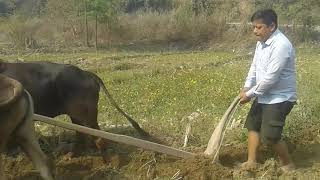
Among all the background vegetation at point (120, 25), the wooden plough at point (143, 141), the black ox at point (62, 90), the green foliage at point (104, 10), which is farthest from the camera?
the green foliage at point (104, 10)

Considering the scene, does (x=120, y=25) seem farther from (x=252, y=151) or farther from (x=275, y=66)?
(x=275, y=66)

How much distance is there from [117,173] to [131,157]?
0.69 metres

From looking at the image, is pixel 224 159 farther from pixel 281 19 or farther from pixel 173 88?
pixel 281 19

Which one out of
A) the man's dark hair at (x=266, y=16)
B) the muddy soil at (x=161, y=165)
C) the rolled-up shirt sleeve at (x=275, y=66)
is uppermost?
the man's dark hair at (x=266, y=16)

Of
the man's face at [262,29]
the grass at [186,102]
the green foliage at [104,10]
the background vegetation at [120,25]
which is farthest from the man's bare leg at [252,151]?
the green foliage at [104,10]

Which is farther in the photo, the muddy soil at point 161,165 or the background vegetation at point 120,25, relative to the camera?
the background vegetation at point 120,25

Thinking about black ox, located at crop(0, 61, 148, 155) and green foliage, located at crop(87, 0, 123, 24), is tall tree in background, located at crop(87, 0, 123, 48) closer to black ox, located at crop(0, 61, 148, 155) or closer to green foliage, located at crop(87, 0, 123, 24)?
green foliage, located at crop(87, 0, 123, 24)

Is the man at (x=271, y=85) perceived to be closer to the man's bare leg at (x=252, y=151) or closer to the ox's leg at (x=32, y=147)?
the man's bare leg at (x=252, y=151)

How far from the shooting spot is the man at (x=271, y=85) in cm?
602

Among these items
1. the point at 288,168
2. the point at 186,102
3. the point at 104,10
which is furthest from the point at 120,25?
the point at 288,168

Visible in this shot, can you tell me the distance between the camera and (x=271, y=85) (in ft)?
19.9

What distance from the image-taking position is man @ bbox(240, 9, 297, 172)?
6016 millimetres

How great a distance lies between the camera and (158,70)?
18.6 meters

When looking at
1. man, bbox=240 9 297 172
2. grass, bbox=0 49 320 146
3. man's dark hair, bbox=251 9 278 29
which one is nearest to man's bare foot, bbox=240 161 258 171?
man, bbox=240 9 297 172
